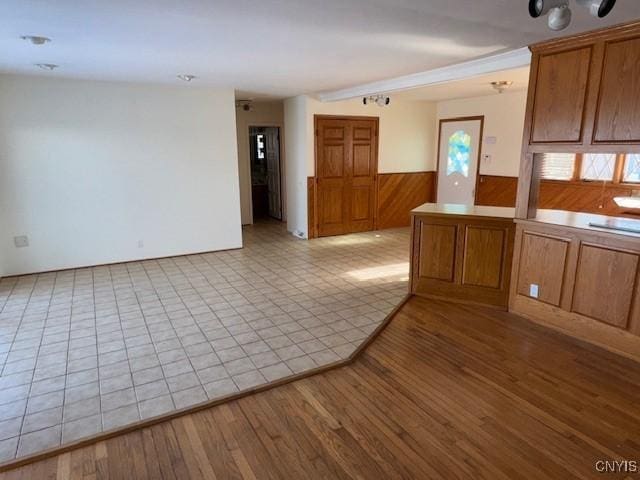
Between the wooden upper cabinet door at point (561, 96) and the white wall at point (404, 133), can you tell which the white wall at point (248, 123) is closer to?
the white wall at point (404, 133)

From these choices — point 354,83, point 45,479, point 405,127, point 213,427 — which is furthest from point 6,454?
point 405,127

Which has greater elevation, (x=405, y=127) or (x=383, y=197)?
(x=405, y=127)

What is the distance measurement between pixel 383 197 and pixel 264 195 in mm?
2993

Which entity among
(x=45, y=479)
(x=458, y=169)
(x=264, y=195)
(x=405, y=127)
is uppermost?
(x=405, y=127)

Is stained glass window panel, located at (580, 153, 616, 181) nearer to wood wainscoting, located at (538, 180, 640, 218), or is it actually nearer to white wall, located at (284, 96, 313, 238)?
wood wainscoting, located at (538, 180, 640, 218)

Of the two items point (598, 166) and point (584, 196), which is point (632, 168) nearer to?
point (598, 166)

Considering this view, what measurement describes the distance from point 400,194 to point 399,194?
3 centimetres

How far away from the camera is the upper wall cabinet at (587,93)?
2.79 meters

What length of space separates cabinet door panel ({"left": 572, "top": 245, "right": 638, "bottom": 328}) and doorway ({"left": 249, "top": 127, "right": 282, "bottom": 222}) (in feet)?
20.3

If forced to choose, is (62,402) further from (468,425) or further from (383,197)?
(383,197)

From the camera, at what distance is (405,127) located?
760 cm

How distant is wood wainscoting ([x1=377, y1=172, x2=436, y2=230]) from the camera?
7656mm

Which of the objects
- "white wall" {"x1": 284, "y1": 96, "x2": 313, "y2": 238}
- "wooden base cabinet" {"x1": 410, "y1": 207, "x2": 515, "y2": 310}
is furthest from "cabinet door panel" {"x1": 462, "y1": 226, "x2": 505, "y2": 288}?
"white wall" {"x1": 284, "y1": 96, "x2": 313, "y2": 238}

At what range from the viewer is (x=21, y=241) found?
16.5ft
